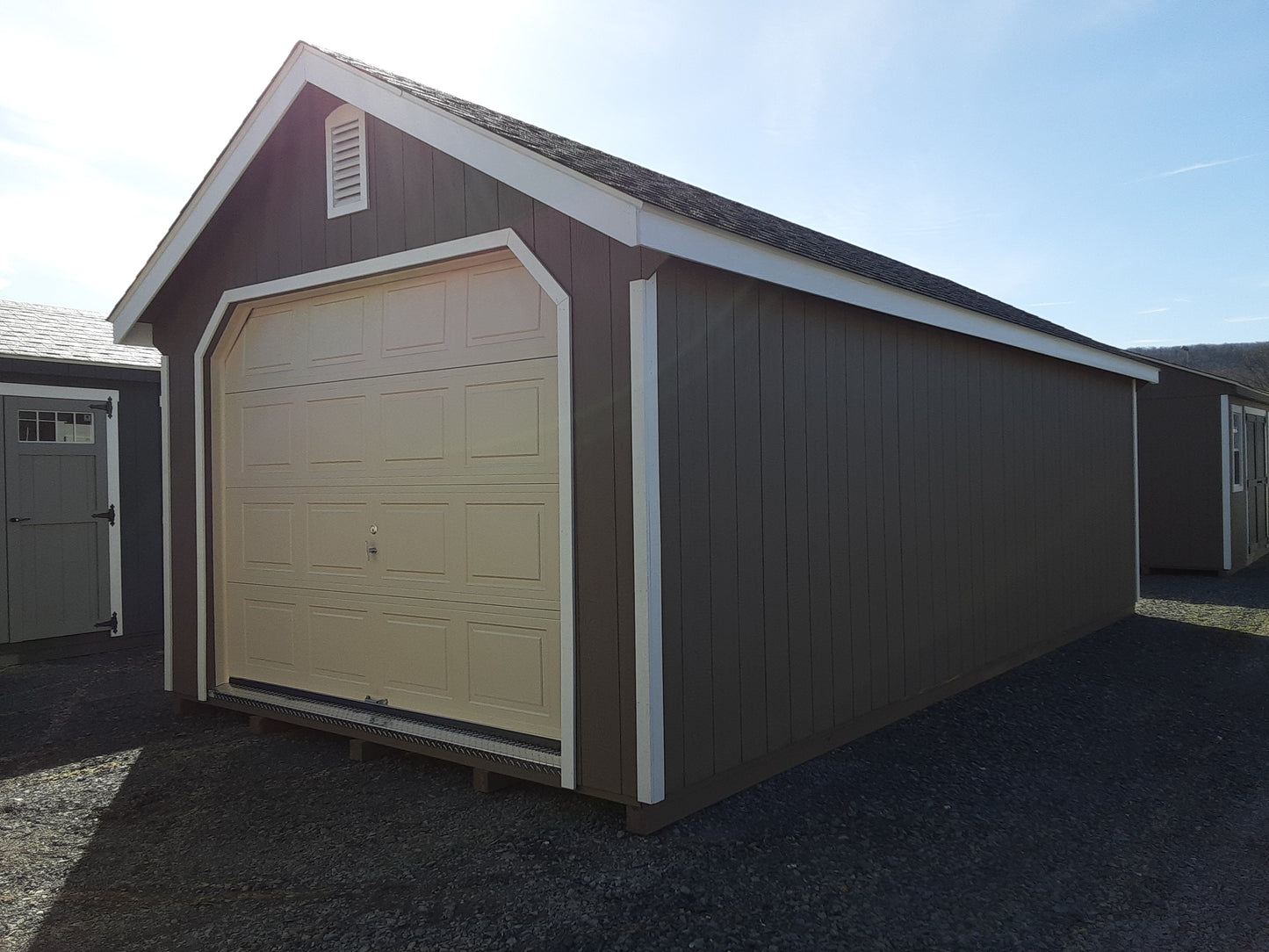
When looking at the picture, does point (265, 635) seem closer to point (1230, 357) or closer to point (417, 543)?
point (417, 543)

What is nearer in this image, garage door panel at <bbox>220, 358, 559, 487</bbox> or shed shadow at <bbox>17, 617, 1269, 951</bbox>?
shed shadow at <bbox>17, 617, 1269, 951</bbox>

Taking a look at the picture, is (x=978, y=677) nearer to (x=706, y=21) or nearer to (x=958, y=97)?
→ (x=958, y=97)

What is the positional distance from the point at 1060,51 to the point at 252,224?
6.05 m

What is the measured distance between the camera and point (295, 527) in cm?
518

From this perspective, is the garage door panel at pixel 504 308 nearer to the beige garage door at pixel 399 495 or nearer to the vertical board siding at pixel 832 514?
the beige garage door at pixel 399 495

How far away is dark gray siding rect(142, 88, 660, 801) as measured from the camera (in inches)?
142

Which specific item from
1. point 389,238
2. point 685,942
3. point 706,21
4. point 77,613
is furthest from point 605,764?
point 77,613

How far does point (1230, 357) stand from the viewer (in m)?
46.6

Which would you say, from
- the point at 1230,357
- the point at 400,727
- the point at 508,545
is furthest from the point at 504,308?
the point at 1230,357

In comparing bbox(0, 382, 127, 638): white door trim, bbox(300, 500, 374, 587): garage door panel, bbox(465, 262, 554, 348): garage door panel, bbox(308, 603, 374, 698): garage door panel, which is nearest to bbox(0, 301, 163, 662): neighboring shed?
bbox(0, 382, 127, 638): white door trim

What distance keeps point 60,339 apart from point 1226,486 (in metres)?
13.3

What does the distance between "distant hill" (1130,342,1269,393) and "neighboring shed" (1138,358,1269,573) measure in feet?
117

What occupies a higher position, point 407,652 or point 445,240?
point 445,240

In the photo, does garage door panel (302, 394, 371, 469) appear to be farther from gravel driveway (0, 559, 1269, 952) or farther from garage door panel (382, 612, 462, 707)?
gravel driveway (0, 559, 1269, 952)
